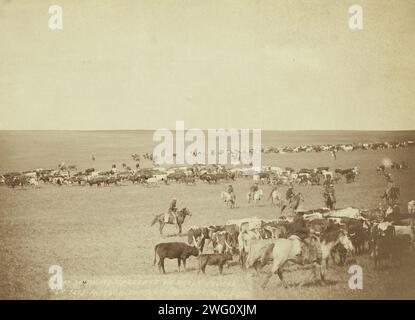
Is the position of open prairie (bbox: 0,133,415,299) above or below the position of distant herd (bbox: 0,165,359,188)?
below

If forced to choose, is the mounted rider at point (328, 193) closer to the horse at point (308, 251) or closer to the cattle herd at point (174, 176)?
the cattle herd at point (174, 176)

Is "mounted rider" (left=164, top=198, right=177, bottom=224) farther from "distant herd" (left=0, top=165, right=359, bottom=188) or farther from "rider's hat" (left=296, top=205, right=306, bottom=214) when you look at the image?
"rider's hat" (left=296, top=205, right=306, bottom=214)

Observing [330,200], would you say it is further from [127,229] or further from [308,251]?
[127,229]

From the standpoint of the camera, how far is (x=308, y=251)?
6.71m

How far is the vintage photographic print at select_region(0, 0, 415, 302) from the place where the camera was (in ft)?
22.5

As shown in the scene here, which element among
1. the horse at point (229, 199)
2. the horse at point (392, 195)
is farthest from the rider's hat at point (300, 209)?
the horse at point (392, 195)

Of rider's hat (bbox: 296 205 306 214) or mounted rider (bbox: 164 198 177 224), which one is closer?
mounted rider (bbox: 164 198 177 224)

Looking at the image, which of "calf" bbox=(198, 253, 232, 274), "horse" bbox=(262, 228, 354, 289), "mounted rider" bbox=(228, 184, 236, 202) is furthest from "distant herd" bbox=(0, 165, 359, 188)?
"calf" bbox=(198, 253, 232, 274)

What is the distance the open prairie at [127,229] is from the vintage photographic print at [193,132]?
0.06ft

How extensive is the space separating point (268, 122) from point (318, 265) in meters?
2.05

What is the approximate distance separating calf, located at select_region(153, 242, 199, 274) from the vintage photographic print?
0.41 feet

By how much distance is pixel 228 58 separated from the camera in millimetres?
7109

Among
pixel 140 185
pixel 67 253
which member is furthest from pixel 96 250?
pixel 140 185

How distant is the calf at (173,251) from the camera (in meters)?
6.66
